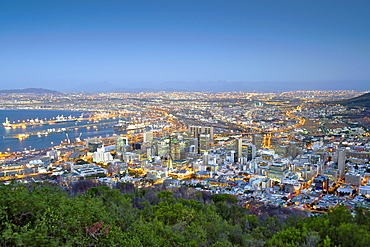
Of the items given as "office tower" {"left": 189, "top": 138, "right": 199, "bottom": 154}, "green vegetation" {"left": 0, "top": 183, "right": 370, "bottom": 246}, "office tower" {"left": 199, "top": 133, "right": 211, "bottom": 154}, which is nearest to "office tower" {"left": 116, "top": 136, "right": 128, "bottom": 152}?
"office tower" {"left": 189, "top": 138, "right": 199, "bottom": 154}

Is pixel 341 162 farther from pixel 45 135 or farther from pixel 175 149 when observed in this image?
pixel 45 135

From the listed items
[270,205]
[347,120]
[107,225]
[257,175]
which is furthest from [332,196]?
[347,120]

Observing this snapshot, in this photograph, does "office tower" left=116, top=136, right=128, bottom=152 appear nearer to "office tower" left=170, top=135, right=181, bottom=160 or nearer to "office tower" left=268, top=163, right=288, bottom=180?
"office tower" left=170, top=135, right=181, bottom=160

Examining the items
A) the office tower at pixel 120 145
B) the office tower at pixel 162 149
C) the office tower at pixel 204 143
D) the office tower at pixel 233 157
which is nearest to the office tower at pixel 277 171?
the office tower at pixel 233 157

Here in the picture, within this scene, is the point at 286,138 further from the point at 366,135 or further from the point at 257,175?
the point at 257,175

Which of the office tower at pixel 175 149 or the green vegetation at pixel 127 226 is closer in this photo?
the green vegetation at pixel 127 226

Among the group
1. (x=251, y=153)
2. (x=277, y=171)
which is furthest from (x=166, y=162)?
(x=277, y=171)

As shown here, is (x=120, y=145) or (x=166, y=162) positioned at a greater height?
(x=120, y=145)

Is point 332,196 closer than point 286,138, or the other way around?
point 332,196

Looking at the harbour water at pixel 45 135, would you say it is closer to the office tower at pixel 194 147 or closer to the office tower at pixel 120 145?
the office tower at pixel 120 145
